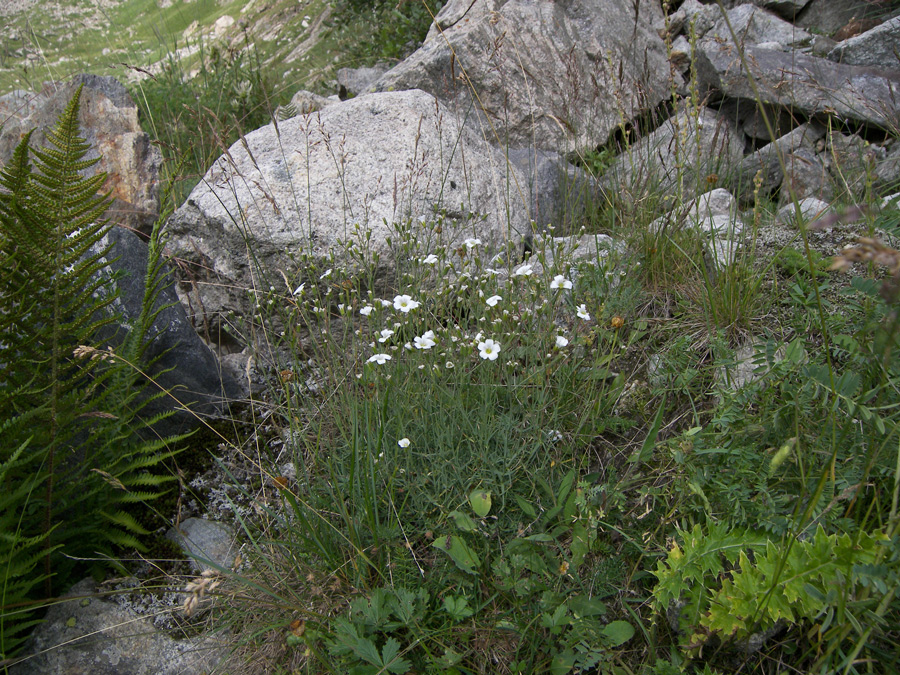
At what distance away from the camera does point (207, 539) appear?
2346 mm

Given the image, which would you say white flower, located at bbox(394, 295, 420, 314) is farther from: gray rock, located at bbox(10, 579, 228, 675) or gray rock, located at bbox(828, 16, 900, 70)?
gray rock, located at bbox(828, 16, 900, 70)

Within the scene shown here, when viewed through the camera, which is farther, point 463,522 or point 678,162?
point 678,162

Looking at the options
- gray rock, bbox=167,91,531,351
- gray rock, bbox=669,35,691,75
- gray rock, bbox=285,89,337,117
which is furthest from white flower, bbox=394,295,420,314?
gray rock, bbox=669,35,691,75

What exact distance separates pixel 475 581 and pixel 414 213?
2.21 meters

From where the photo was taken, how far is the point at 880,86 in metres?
4.32

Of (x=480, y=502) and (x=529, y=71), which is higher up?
(x=529, y=71)

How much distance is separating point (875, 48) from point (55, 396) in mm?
6251

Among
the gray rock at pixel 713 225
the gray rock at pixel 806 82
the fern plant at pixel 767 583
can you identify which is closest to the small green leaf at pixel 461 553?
the fern plant at pixel 767 583

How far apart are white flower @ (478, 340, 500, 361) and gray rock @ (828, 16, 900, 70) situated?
4.65 m

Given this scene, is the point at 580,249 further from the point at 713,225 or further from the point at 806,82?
the point at 806,82

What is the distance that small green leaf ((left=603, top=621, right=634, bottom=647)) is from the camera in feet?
5.13

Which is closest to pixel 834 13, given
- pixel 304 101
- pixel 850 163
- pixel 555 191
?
pixel 850 163

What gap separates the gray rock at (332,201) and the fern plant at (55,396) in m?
0.83

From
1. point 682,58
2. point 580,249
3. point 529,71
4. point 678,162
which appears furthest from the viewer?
point 682,58
